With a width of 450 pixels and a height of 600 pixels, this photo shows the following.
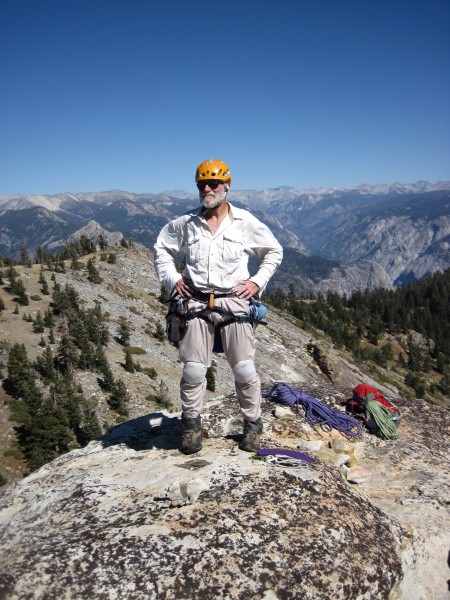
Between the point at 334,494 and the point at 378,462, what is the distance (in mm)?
2728

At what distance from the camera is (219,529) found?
183 inches

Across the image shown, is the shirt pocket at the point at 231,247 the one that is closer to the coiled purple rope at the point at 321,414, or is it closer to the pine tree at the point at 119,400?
the coiled purple rope at the point at 321,414

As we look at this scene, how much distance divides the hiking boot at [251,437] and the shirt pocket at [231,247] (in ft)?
9.55

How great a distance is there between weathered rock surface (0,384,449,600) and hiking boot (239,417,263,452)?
10.2 inches

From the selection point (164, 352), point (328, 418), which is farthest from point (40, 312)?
point (328, 418)

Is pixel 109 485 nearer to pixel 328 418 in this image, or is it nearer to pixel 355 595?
pixel 355 595

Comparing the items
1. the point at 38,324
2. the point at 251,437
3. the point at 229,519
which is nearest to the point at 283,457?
the point at 251,437

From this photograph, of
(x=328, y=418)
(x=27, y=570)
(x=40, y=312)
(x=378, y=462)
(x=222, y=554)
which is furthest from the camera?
(x=40, y=312)

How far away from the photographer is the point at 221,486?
5.52 m

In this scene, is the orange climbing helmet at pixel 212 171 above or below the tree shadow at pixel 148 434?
above

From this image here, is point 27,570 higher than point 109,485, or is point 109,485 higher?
point 27,570

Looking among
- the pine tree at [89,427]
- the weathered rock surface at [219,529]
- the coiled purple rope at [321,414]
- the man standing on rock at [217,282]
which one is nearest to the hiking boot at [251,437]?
the man standing on rock at [217,282]

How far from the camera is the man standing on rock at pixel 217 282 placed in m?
6.36

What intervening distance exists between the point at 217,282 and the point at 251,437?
2772 mm
